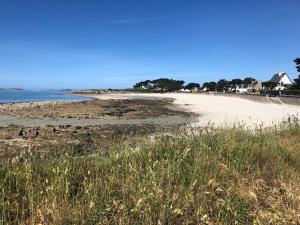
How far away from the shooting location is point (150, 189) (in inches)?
171

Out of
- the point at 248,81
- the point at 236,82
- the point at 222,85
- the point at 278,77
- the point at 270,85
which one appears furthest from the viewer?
the point at 222,85

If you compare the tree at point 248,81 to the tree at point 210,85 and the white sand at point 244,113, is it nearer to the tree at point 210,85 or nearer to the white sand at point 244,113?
the tree at point 210,85

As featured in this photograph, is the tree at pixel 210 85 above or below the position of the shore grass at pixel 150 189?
below

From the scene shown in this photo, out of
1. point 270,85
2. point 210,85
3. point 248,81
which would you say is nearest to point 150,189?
point 270,85

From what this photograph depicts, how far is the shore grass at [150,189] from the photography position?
391 centimetres

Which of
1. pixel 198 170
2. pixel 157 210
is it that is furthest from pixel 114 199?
pixel 198 170

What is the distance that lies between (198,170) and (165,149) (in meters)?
1.53

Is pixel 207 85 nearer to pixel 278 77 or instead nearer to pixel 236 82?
pixel 236 82

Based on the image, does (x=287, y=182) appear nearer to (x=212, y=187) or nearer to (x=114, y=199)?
(x=212, y=187)

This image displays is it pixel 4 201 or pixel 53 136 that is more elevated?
pixel 4 201

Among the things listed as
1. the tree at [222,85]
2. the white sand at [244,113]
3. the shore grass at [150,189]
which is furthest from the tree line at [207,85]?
the shore grass at [150,189]

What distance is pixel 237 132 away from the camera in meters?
8.44

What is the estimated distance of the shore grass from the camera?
3914 millimetres

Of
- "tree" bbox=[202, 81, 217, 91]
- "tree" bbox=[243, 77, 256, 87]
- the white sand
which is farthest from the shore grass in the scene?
"tree" bbox=[202, 81, 217, 91]
